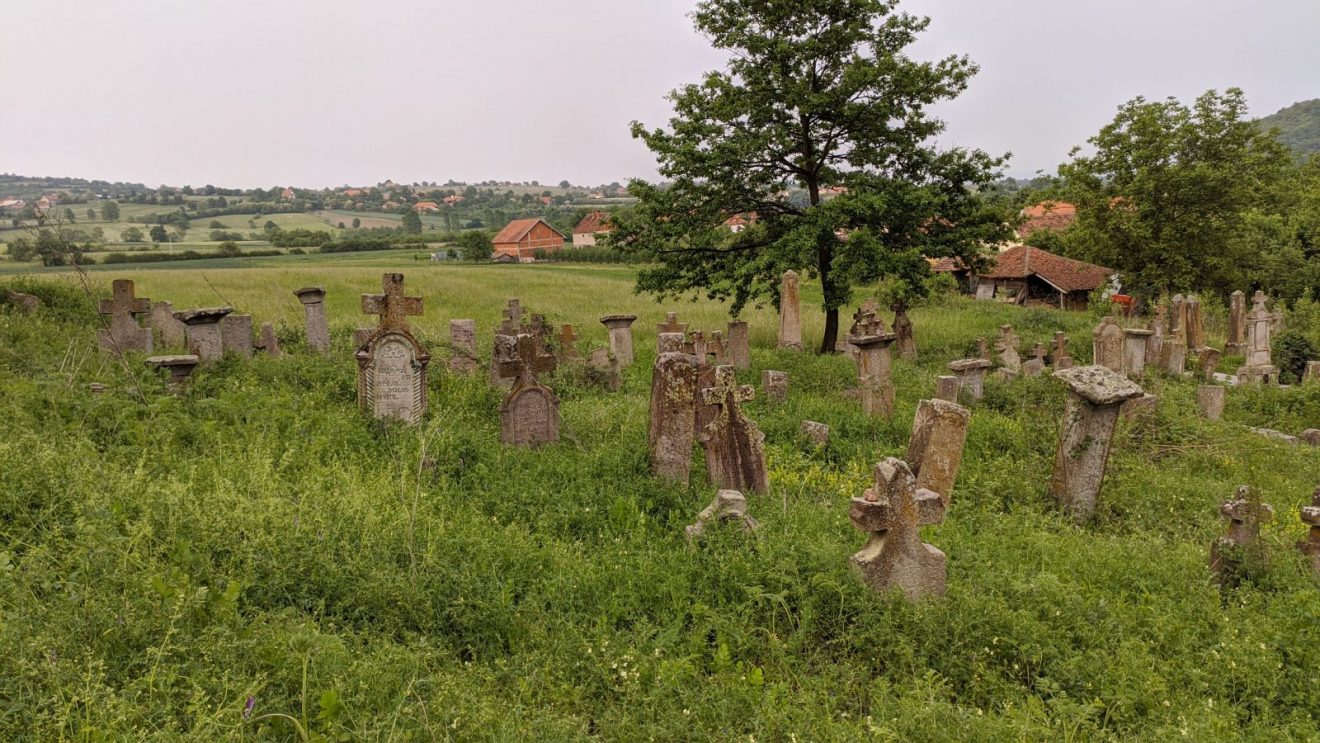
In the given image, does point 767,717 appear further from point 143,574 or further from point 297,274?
point 297,274

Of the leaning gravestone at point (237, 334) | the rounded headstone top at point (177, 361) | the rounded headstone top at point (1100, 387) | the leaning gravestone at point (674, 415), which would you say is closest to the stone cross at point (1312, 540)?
the rounded headstone top at point (1100, 387)

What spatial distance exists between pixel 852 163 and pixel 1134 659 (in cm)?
1293

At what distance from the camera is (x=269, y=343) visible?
1234 cm

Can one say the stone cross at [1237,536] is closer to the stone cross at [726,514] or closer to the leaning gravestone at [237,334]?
the stone cross at [726,514]

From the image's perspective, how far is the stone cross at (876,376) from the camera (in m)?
10.4

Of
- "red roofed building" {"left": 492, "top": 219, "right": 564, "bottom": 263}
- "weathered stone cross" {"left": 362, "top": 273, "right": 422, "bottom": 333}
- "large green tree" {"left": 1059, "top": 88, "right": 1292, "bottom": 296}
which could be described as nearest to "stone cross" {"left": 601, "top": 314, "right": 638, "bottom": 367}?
"weathered stone cross" {"left": 362, "top": 273, "right": 422, "bottom": 333}

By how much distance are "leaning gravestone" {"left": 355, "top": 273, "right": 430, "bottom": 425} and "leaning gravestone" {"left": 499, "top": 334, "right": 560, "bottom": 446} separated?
122 centimetres

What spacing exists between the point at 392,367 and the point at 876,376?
6.72 m

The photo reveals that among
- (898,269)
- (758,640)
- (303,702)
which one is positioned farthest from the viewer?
(898,269)

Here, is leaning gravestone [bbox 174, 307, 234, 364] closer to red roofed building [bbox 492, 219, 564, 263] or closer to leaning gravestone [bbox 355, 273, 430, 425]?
leaning gravestone [bbox 355, 273, 430, 425]

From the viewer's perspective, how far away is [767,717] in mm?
3836

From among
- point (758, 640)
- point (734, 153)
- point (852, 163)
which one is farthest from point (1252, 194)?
point (758, 640)

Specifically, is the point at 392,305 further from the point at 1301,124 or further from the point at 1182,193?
the point at 1301,124

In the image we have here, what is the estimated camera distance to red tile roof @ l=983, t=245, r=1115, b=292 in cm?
3108
